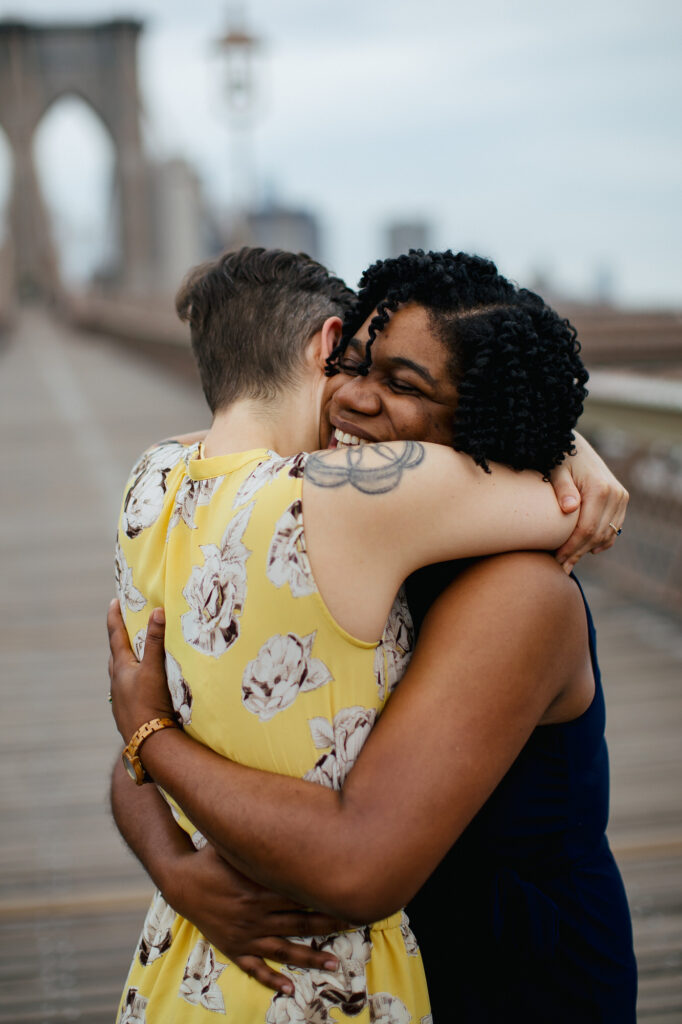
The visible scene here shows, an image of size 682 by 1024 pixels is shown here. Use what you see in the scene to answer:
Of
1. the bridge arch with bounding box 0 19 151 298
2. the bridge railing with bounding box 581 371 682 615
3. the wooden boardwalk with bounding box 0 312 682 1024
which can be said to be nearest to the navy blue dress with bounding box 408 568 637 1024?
the wooden boardwalk with bounding box 0 312 682 1024

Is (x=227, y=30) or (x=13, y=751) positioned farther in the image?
(x=227, y=30)

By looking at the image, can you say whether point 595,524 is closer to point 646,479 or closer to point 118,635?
point 118,635

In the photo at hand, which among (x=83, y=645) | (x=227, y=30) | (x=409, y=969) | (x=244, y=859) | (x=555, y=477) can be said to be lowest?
(x=83, y=645)

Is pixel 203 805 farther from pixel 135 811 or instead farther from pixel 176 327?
pixel 176 327

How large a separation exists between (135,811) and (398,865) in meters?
0.48

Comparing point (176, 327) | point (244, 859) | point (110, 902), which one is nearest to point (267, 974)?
point (244, 859)

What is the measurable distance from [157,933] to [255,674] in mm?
418

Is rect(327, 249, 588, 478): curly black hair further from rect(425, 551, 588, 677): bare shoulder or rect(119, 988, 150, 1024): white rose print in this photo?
rect(119, 988, 150, 1024): white rose print

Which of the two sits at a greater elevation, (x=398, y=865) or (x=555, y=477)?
(x=555, y=477)

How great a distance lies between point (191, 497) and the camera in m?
1.18

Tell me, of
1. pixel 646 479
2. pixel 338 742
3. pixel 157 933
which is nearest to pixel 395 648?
pixel 338 742

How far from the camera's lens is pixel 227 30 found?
16.5 meters

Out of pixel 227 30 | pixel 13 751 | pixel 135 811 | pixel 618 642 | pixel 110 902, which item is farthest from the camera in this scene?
pixel 227 30

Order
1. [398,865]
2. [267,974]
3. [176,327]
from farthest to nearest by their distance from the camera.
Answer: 1. [176,327]
2. [267,974]
3. [398,865]
